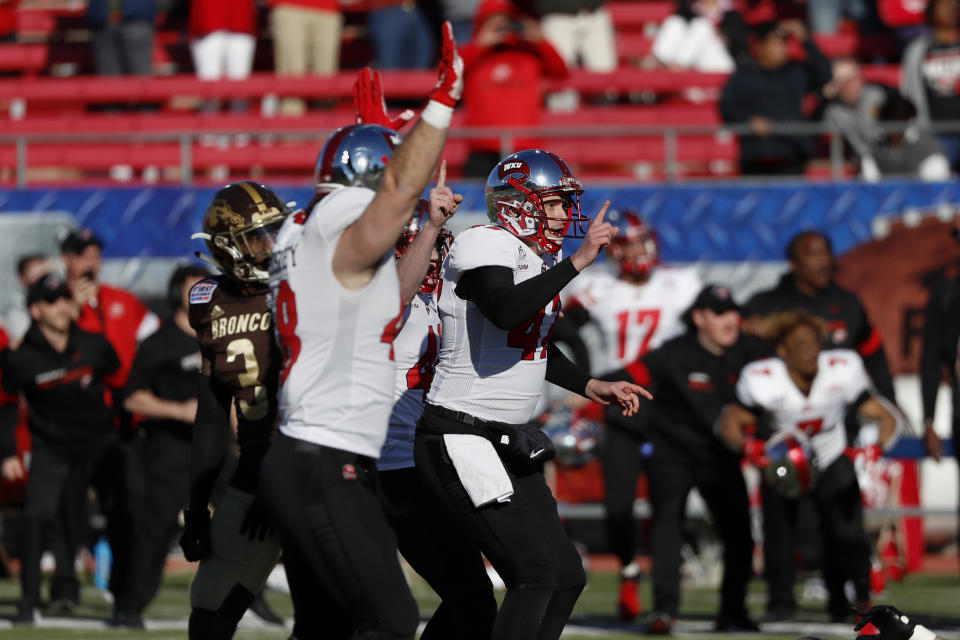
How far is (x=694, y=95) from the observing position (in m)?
14.0

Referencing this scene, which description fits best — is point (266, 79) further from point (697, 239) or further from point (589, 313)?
point (589, 313)

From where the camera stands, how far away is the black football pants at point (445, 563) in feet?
17.3

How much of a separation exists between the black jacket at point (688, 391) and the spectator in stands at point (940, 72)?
163 inches

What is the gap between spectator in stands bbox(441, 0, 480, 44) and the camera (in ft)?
44.2

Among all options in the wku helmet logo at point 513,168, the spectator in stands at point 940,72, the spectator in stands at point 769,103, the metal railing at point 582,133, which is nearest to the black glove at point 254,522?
the wku helmet logo at point 513,168

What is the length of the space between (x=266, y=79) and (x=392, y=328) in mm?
9782

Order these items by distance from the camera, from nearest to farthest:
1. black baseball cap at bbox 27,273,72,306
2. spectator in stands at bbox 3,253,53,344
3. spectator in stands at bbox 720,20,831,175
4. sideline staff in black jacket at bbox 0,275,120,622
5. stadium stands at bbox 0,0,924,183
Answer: sideline staff in black jacket at bbox 0,275,120,622 < black baseball cap at bbox 27,273,72,306 < spectator in stands at bbox 3,253,53,344 < spectator in stands at bbox 720,20,831,175 < stadium stands at bbox 0,0,924,183

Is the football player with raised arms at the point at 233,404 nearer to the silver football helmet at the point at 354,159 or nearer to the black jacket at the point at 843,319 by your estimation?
the silver football helmet at the point at 354,159

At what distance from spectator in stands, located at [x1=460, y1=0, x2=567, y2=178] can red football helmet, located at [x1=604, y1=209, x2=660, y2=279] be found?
2.89 metres

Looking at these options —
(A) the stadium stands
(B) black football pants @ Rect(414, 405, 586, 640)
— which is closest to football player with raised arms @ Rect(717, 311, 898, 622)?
(B) black football pants @ Rect(414, 405, 586, 640)

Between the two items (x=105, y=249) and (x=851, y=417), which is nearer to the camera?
(x=851, y=417)

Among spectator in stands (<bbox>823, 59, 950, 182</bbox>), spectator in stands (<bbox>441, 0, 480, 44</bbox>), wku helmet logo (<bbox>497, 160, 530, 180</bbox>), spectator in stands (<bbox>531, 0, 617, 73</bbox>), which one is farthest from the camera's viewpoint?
spectator in stands (<bbox>531, 0, 617, 73</bbox>)

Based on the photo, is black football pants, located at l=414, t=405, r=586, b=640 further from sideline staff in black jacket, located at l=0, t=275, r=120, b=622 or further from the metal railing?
the metal railing

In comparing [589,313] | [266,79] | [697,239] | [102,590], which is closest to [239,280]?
[589,313]
